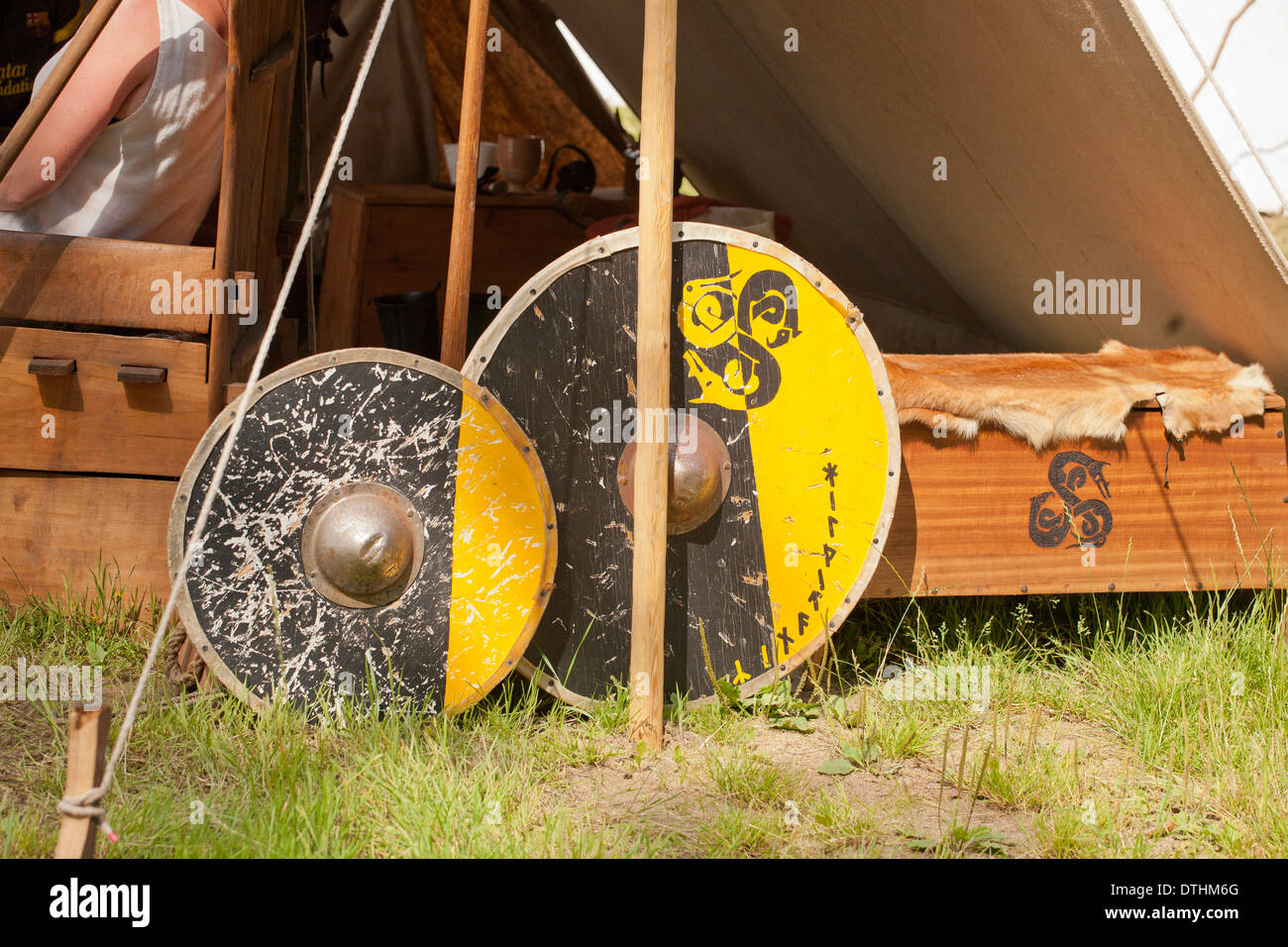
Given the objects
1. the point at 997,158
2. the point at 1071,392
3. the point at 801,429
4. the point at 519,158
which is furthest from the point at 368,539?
the point at 519,158

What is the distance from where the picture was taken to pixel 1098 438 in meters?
2.09

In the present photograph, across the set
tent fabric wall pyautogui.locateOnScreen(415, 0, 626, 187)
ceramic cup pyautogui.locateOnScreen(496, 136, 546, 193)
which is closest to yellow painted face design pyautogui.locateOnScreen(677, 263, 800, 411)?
ceramic cup pyautogui.locateOnScreen(496, 136, 546, 193)

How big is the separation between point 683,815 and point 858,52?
1727 mm

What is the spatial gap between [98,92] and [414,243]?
1518mm

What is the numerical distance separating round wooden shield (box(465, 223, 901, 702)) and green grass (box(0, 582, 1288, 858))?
0.13m

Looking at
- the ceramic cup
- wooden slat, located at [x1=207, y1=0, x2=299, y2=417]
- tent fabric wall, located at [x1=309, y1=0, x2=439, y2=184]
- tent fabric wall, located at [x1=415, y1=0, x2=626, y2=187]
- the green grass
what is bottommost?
the green grass

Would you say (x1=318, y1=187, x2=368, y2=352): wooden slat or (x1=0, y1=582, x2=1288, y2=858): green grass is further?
(x1=318, y1=187, x2=368, y2=352): wooden slat

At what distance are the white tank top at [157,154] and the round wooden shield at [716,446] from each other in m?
0.79

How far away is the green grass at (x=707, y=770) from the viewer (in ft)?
4.95

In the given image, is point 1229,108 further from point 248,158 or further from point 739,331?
point 248,158

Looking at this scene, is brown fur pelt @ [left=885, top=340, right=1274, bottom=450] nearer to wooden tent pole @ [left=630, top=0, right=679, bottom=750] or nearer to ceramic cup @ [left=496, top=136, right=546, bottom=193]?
wooden tent pole @ [left=630, top=0, right=679, bottom=750]

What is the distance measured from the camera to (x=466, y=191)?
1818 millimetres

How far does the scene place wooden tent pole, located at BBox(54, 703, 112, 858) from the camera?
3.93 ft

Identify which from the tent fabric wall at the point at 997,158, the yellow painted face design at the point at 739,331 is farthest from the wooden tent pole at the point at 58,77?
the tent fabric wall at the point at 997,158
